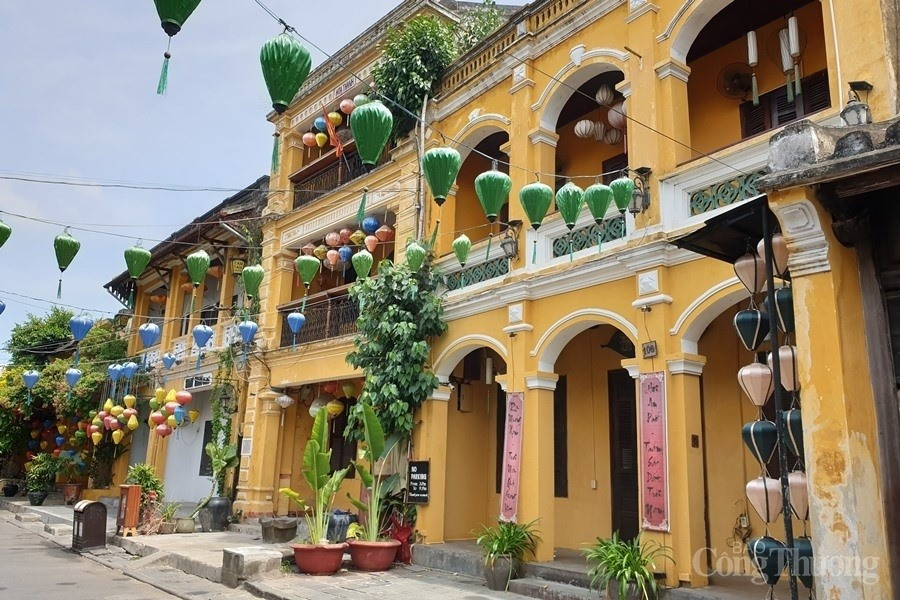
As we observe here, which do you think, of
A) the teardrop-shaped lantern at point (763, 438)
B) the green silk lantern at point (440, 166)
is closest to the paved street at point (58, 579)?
the green silk lantern at point (440, 166)

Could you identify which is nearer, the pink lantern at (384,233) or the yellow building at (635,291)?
the yellow building at (635,291)

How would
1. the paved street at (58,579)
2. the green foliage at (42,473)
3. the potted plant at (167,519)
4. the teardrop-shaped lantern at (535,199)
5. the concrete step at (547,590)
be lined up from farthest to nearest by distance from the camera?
the green foliage at (42,473) < the potted plant at (167,519) < the paved street at (58,579) < the teardrop-shaped lantern at (535,199) < the concrete step at (547,590)

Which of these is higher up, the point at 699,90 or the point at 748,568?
the point at 699,90

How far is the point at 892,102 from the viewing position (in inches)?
246

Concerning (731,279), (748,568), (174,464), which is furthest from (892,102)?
(174,464)

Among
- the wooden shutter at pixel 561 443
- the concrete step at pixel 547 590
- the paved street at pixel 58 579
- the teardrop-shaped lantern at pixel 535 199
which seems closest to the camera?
the concrete step at pixel 547 590

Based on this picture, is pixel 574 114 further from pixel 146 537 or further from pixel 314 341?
pixel 146 537

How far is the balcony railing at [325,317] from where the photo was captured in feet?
43.0

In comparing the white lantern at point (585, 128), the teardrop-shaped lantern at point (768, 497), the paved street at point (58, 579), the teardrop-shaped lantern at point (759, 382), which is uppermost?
the white lantern at point (585, 128)

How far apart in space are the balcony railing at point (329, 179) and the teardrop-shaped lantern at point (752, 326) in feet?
32.3

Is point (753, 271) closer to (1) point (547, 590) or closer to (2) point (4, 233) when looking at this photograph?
(1) point (547, 590)

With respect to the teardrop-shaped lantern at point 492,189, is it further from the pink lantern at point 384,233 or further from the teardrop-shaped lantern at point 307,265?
the pink lantern at point 384,233

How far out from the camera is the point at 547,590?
25.8 feet

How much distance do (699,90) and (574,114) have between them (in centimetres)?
215
